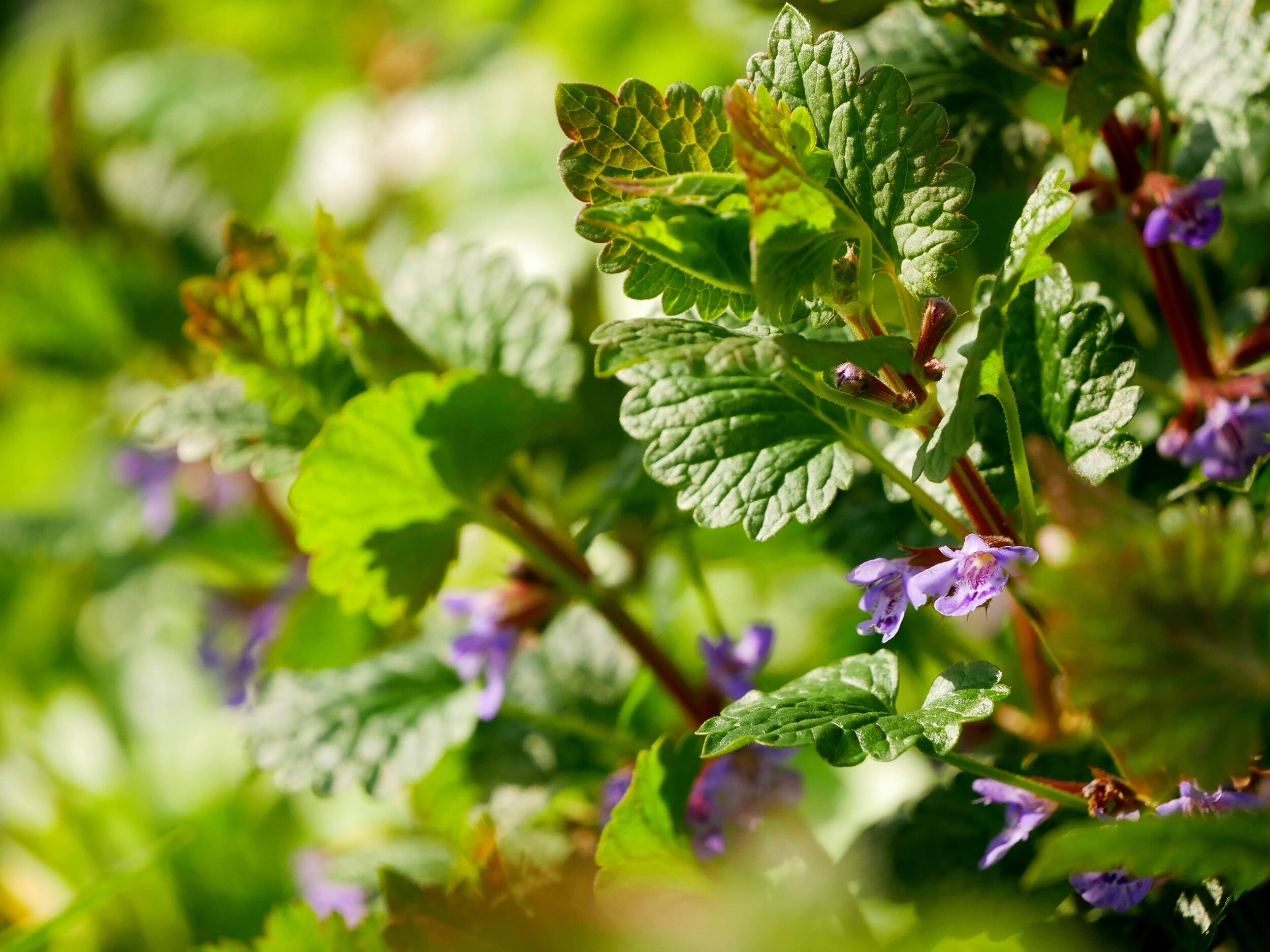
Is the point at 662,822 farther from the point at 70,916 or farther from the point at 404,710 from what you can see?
the point at 70,916

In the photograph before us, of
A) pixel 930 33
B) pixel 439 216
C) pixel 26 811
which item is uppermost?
pixel 930 33

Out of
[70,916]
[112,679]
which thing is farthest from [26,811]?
[70,916]

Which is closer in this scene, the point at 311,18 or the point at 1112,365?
the point at 1112,365

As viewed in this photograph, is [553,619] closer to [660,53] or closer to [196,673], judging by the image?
[196,673]

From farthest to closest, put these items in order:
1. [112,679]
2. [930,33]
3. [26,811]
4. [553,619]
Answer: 1. [112,679]
2. [26,811]
3. [553,619]
4. [930,33]

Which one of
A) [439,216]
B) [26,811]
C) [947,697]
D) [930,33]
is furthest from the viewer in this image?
[439,216]

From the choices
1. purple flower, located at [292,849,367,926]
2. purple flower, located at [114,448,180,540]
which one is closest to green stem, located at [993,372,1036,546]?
purple flower, located at [292,849,367,926]

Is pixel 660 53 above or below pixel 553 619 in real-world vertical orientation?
above

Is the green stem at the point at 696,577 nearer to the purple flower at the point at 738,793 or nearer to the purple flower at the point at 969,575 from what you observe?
the purple flower at the point at 738,793

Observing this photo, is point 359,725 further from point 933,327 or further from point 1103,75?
point 1103,75
